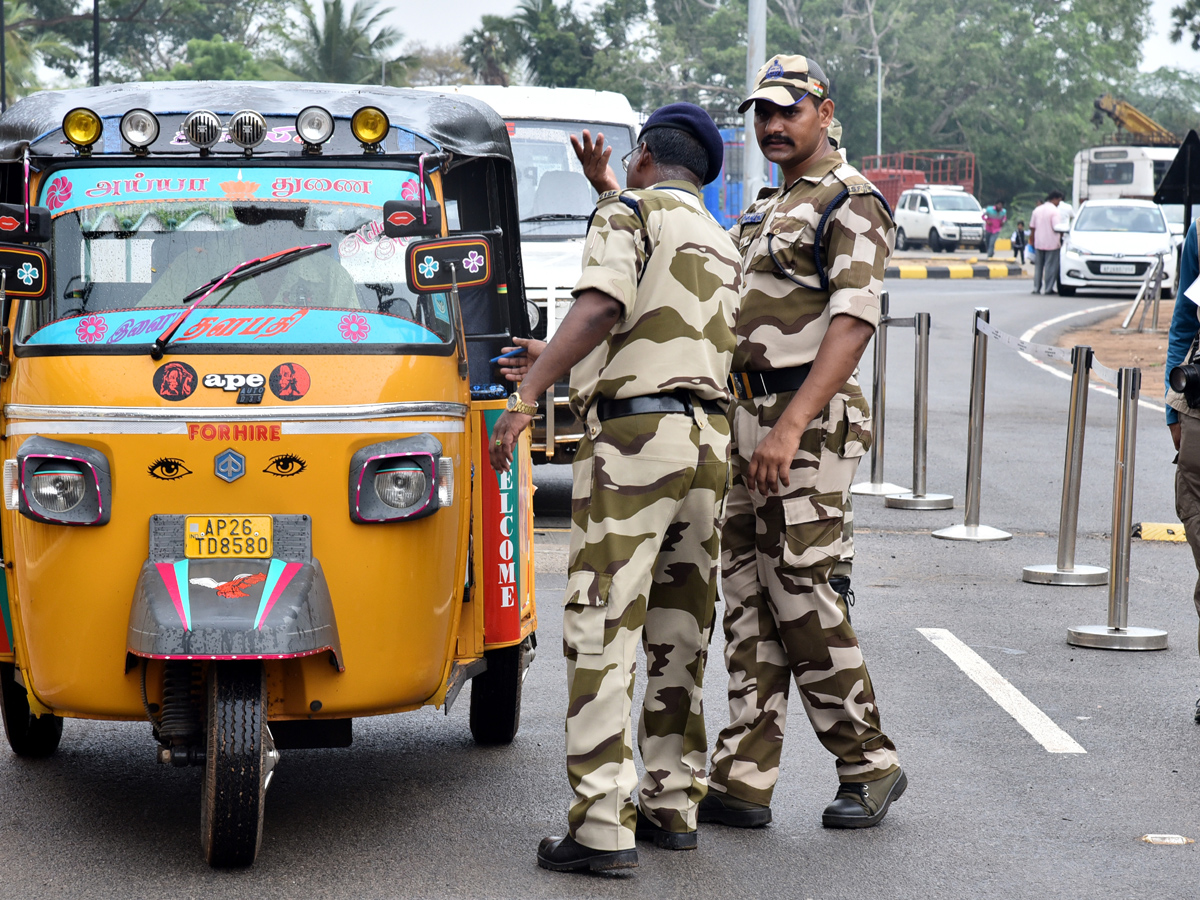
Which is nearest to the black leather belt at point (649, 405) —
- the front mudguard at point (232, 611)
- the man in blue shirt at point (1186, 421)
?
the front mudguard at point (232, 611)

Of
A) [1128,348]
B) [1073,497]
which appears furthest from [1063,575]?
[1128,348]

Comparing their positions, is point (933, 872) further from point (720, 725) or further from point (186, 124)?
point (186, 124)

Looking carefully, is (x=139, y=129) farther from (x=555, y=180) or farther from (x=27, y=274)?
(x=555, y=180)

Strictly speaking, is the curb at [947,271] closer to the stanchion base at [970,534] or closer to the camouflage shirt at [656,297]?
the stanchion base at [970,534]

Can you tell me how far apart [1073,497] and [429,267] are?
4789 millimetres

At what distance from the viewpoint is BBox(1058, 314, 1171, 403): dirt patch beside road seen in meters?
19.1

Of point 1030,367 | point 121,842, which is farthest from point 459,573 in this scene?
point 1030,367

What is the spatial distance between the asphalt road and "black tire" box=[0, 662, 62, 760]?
0.18ft

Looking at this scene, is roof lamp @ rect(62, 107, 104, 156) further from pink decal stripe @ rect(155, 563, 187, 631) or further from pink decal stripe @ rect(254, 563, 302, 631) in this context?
pink decal stripe @ rect(254, 563, 302, 631)

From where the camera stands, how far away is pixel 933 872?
14.4ft

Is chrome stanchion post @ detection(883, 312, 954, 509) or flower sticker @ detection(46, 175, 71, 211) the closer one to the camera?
flower sticker @ detection(46, 175, 71, 211)

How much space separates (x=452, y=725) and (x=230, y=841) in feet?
5.70

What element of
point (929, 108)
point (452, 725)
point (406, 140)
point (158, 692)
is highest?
point (929, 108)

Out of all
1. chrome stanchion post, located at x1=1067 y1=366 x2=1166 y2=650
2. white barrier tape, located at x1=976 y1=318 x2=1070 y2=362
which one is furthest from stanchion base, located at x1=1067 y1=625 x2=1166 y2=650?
white barrier tape, located at x1=976 y1=318 x2=1070 y2=362
